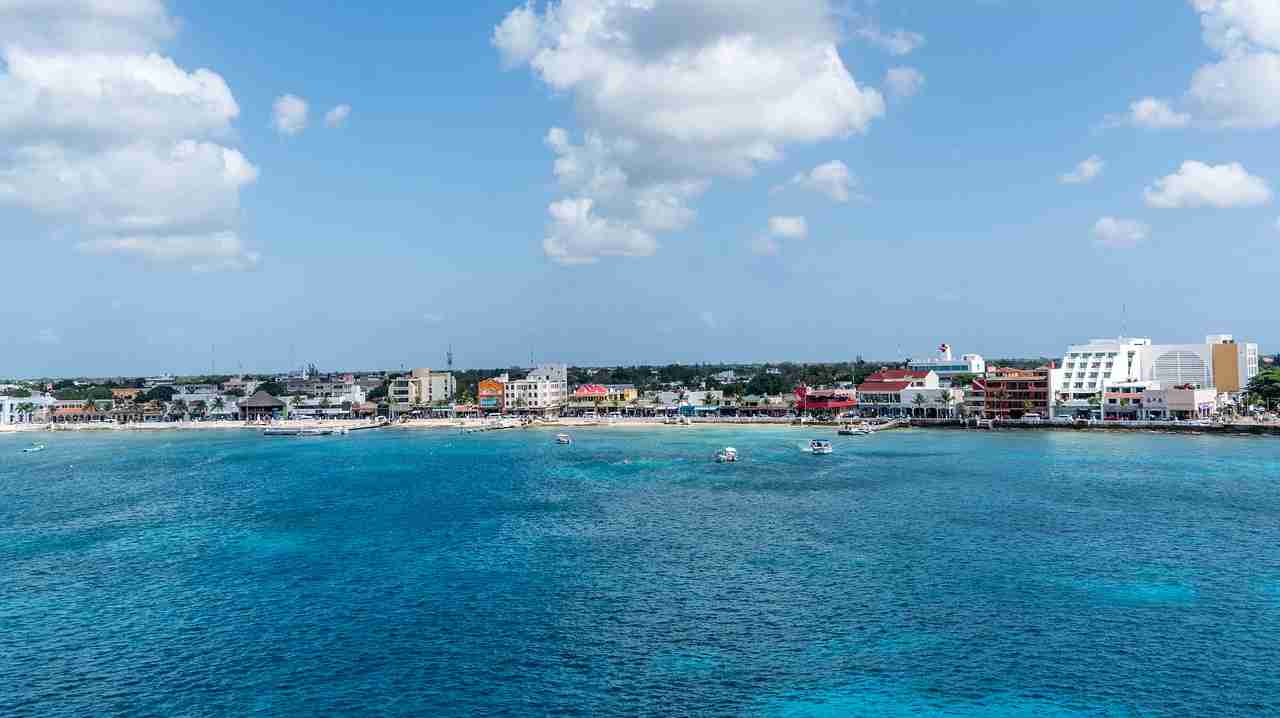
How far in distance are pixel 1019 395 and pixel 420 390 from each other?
344 feet

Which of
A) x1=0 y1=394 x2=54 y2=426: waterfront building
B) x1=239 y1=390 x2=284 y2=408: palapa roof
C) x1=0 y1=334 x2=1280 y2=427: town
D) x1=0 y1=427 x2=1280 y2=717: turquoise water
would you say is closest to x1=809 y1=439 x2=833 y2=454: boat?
x1=0 y1=427 x2=1280 y2=717: turquoise water

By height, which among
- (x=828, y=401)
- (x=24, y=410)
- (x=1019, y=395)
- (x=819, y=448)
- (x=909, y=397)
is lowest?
(x=819, y=448)

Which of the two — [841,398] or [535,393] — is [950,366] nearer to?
[841,398]

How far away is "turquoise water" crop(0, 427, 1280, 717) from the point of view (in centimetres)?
2406

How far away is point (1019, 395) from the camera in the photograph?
108 m

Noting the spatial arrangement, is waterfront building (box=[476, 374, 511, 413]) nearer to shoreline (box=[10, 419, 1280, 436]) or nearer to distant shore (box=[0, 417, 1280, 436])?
distant shore (box=[0, 417, 1280, 436])

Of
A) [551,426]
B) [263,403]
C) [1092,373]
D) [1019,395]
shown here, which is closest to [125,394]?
[263,403]

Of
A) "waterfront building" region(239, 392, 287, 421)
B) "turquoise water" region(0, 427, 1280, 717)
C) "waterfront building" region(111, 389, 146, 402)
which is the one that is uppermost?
"waterfront building" region(111, 389, 146, 402)

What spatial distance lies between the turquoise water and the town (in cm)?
4294

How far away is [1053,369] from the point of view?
106750mm

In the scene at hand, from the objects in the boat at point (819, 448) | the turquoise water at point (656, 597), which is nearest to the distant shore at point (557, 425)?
the boat at point (819, 448)

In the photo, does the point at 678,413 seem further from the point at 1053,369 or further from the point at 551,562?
the point at 551,562

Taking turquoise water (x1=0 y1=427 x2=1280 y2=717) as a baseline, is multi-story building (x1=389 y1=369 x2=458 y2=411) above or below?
above

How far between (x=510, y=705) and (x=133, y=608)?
17053 millimetres
